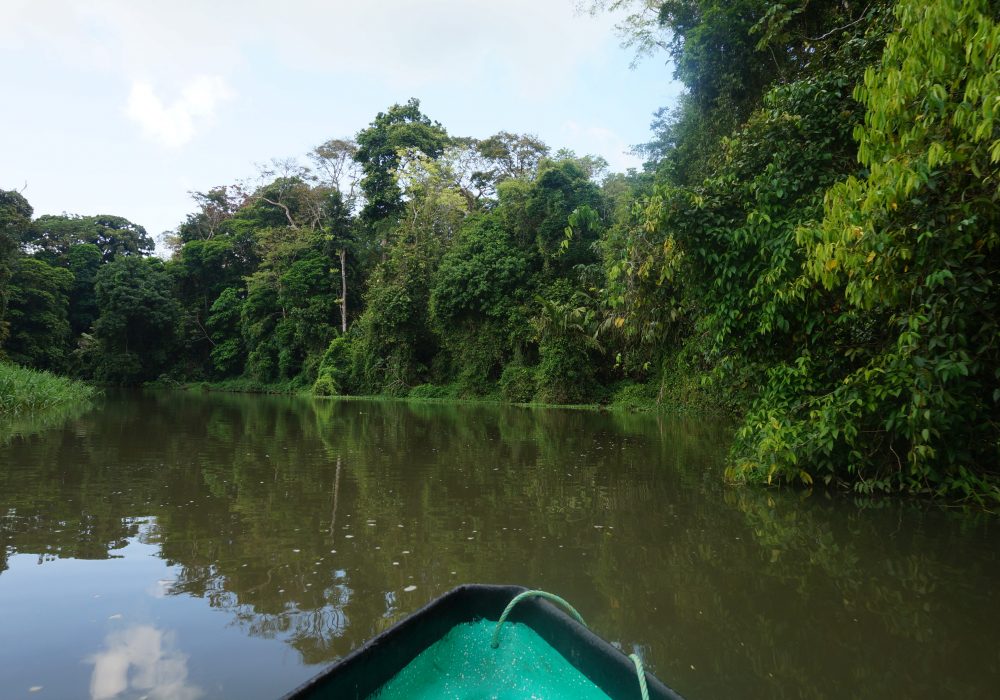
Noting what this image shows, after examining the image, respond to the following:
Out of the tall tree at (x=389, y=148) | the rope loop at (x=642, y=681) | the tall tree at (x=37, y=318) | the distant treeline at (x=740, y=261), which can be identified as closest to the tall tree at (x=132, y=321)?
the tall tree at (x=37, y=318)

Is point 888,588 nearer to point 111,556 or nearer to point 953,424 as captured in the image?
point 953,424

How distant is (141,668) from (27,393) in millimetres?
14370

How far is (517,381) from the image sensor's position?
21484mm

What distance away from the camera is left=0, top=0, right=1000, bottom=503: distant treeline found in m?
3.87

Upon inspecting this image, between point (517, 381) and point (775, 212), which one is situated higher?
point (775, 212)

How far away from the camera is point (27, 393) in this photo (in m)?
13.4

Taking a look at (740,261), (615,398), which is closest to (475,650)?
(740,261)

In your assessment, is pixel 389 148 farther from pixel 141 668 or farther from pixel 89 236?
pixel 141 668

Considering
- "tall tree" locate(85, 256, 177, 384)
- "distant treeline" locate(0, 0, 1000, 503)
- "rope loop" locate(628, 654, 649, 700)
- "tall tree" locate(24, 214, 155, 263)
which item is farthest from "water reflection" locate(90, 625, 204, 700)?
"tall tree" locate(24, 214, 155, 263)

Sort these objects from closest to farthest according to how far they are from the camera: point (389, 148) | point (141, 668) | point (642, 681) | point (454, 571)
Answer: point (642, 681)
point (141, 668)
point (454, 571)
point (389, 148)

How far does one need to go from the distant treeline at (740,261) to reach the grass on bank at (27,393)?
3.98m

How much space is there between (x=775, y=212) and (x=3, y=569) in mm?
6607

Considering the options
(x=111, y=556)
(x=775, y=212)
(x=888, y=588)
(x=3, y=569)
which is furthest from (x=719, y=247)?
(x=3, y=569)

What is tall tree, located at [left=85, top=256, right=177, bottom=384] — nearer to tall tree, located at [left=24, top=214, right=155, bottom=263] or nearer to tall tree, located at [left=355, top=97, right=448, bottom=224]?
tall tree, located at [left=24, top=214, right=155, bottom=263]
